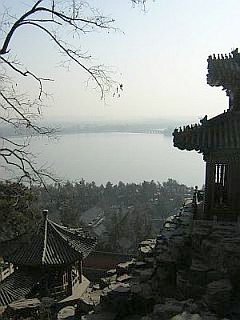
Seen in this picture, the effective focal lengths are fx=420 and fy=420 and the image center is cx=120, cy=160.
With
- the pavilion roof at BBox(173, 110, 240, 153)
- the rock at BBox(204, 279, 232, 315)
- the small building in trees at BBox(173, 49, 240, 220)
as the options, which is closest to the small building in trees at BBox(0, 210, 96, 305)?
the small building in trees at BBox(173, 49, 240, 220)

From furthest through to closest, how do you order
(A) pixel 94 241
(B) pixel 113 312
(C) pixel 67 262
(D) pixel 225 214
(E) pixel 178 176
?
(E) pixel 178 176
(A) pixel 94 241
(C) pixel 67 262
(D) pixel 225 214
(B) pixel 113 312

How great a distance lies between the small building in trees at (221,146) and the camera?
953cm

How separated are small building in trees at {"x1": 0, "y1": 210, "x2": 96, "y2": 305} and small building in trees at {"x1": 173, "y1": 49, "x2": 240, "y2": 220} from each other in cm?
596

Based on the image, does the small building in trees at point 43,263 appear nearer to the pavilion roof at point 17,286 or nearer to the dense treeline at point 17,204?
the pavilion roof at point 17,286

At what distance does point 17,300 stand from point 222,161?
25.4 feet

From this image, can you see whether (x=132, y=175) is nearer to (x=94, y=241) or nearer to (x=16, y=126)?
(x=94, y=241)

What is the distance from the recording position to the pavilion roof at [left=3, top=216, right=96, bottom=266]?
45.7 ft

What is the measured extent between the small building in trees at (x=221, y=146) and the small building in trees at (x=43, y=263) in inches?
235

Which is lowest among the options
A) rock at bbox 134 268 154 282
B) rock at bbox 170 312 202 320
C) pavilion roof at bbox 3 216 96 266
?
pavilion roof at bbox 3 216 96 266

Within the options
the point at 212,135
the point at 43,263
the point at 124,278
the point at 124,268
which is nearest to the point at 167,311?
the point at 124,278

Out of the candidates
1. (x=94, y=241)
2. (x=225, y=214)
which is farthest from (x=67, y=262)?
(x=225, y=214)

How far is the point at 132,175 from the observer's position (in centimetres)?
11406

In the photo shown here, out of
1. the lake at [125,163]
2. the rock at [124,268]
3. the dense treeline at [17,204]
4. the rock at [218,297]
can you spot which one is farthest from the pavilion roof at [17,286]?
the lake at [125,163]

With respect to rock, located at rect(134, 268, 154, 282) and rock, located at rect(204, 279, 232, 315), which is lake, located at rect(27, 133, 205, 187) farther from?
rock, located at rect(204, 279, 232, 315)
